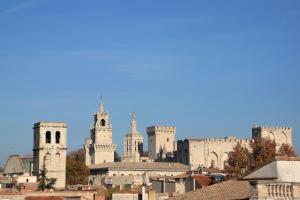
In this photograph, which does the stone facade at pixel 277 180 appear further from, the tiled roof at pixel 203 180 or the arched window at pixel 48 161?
the arched window at pixel 48 161

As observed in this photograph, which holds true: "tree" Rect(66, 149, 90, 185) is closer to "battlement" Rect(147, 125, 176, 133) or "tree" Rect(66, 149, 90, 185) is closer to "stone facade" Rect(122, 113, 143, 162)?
"battlement" Rect(147, 125, 176, 133)

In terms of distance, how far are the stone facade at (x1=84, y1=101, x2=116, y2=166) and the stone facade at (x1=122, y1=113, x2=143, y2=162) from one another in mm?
13472

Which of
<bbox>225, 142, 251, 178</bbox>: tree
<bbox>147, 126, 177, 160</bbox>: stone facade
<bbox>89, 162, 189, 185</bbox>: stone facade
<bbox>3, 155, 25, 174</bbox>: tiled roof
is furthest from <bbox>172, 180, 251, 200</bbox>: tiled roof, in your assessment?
<bbox>147, 126, 177, 160</bbox>: stone facade

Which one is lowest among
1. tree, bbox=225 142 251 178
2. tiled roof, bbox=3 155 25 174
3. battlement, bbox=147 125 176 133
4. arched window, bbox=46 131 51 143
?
tree, bbox=225 142 251 178

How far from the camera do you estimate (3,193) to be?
153ft

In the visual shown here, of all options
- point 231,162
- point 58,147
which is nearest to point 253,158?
point 231,162

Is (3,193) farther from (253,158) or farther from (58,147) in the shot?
(58,147)

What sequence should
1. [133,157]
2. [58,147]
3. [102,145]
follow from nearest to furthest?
[58,147] < [102,145] < [133,157]

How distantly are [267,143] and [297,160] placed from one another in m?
81.1

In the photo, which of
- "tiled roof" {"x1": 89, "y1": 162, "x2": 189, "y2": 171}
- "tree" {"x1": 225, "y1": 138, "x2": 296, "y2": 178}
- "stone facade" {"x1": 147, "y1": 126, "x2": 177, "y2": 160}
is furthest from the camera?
"stone facade" {"x1": 147, "y1": 126, "x2": 177, "y2": 160}

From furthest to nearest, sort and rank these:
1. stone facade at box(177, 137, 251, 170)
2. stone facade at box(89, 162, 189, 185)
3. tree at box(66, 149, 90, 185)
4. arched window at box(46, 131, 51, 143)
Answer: stone facade at box(177, 137, 251, 170), stone facade at box(89, 162, 189, 185), tree at box(66, 149, 90, 185), arched window at box(46, 131, 51, 143)

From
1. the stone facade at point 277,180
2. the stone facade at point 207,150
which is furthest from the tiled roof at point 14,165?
the stone facade at point 277,180

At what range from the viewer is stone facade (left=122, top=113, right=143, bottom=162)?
18112 cm

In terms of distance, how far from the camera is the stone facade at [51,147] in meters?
113
